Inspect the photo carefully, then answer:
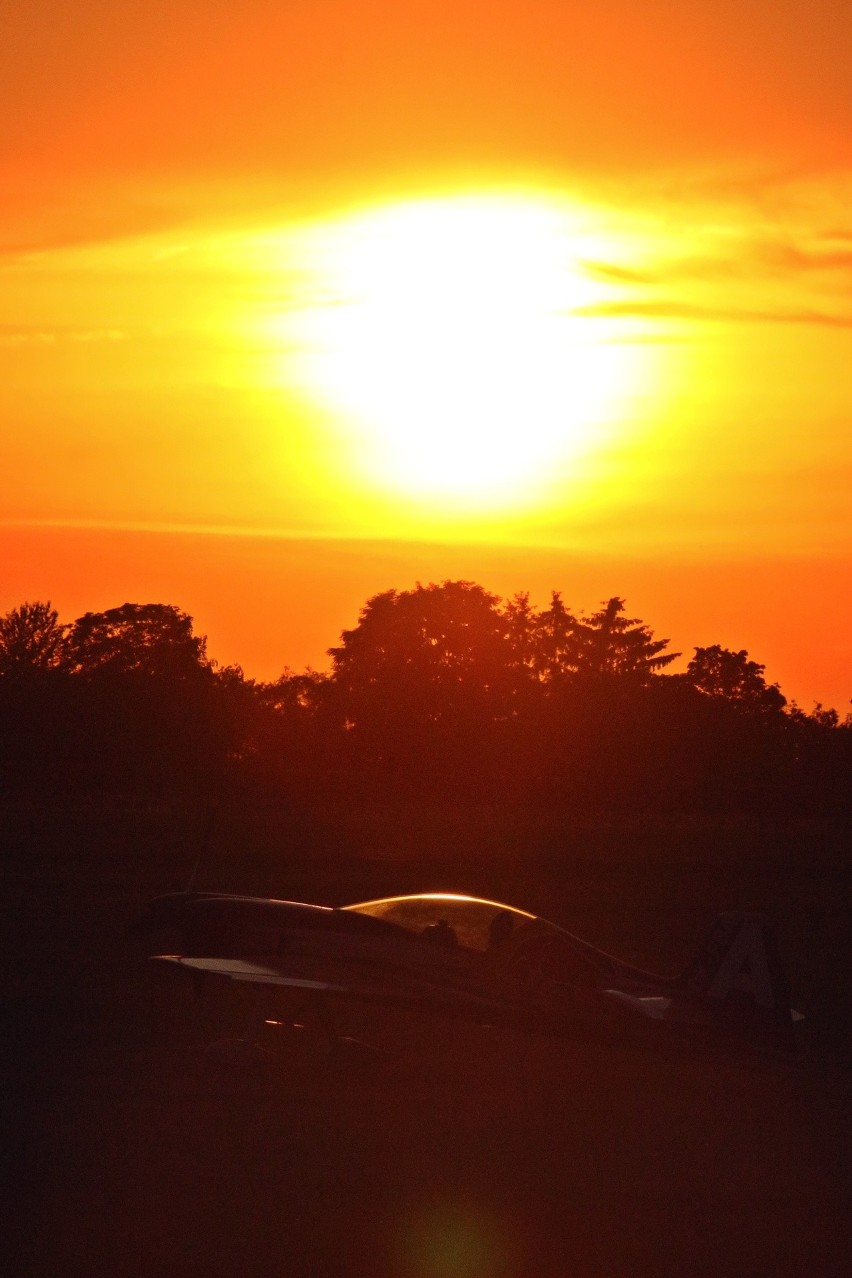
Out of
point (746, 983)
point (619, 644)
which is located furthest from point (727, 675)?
point (746, 983)

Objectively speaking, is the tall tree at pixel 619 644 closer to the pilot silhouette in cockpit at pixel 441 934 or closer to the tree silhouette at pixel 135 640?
the tree silhouette at pixel 135 640

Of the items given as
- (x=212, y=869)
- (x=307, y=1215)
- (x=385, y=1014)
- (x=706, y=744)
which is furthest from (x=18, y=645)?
(x=307, y=1215)

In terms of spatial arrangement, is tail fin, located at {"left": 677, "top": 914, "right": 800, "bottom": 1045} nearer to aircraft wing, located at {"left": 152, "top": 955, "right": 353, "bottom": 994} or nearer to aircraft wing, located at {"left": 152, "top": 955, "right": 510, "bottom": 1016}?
aircraft wing, located at {"left": 152, "top": 955, "right": 510, "bottom": 1016}

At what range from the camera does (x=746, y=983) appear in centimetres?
1089

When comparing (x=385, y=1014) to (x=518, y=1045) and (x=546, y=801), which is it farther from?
(x=546, y=801)

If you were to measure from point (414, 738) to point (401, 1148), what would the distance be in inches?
2000

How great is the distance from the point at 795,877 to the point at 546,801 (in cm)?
2396

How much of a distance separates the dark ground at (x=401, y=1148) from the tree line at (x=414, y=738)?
119 feet

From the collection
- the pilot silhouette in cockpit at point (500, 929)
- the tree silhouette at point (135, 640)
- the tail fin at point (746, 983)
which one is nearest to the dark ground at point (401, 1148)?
the tail fin at point (746, 983)

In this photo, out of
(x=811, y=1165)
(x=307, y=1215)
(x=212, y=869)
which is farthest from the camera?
(x=212, y=869)

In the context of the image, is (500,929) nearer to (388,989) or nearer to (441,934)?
(441,934)

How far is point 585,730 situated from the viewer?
58188mm

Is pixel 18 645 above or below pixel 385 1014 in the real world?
above

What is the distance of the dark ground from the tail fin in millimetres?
329
